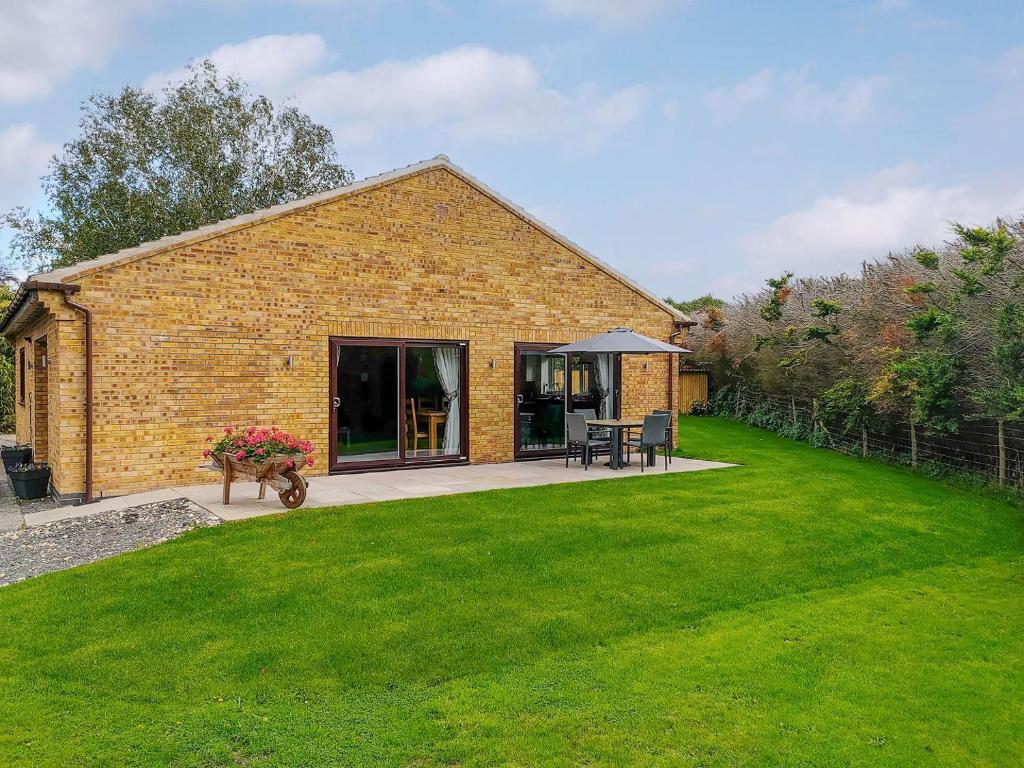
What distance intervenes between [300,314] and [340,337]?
0.76 m

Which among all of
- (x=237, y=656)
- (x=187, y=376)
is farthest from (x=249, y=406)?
(x=237, y=656)

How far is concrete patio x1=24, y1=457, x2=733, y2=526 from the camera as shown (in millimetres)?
9516

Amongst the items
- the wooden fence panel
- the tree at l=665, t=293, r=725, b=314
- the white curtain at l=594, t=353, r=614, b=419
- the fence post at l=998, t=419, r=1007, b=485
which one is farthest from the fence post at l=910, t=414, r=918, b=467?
the tree at l=665, t=293, r=725, b=314

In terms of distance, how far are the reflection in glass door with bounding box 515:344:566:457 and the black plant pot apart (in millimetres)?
7969

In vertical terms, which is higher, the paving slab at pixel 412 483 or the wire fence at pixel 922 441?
the wire fence at pixel 922 441

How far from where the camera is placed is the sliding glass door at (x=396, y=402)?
486 inches

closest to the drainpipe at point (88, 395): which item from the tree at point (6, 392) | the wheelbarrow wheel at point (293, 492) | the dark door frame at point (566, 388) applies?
the wheelbarrow wheel at point (293, 492)

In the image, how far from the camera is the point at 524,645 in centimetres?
523

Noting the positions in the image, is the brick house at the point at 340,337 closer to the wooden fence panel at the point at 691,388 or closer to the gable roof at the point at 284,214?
the gable roof at the point at 284,214

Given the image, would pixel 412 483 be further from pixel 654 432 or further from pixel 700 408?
pixel 700 408

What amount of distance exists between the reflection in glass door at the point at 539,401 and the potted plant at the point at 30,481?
7965 millimetres

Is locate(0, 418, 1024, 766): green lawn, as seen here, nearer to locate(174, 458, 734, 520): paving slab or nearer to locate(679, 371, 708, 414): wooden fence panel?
locate(174, 458, 734, 520): paving slab

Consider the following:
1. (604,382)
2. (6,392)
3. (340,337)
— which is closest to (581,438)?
(604,382)

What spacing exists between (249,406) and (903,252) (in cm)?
1434
